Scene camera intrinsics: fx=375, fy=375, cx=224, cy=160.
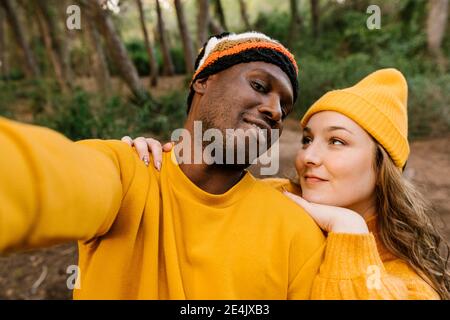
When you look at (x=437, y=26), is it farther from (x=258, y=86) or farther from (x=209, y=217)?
(x=209, y=217)

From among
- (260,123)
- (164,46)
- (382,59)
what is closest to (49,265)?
(260,123)

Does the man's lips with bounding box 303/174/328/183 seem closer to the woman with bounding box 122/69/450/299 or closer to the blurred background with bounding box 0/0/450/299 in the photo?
the woman with bounding box 122/69/450/299

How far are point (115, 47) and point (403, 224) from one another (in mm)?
7263

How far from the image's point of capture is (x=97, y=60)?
9672mm

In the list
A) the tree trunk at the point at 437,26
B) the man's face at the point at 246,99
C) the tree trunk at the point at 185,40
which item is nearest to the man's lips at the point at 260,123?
the man's face at the point at 246,99

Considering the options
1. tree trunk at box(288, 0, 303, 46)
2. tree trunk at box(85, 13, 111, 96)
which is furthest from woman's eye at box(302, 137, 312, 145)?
tree trunk at box(288, 0, 303, 46)

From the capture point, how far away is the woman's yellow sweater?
4.79ft

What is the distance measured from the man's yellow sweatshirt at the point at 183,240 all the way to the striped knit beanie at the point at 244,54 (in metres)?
0.52

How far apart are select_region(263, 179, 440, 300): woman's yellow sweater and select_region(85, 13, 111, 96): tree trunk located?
324 inches

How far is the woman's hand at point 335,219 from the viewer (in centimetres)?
169

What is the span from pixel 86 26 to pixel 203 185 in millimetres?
9165

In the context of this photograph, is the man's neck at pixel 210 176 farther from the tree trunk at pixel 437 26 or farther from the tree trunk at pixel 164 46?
the tree trunk at pixel 164 46
